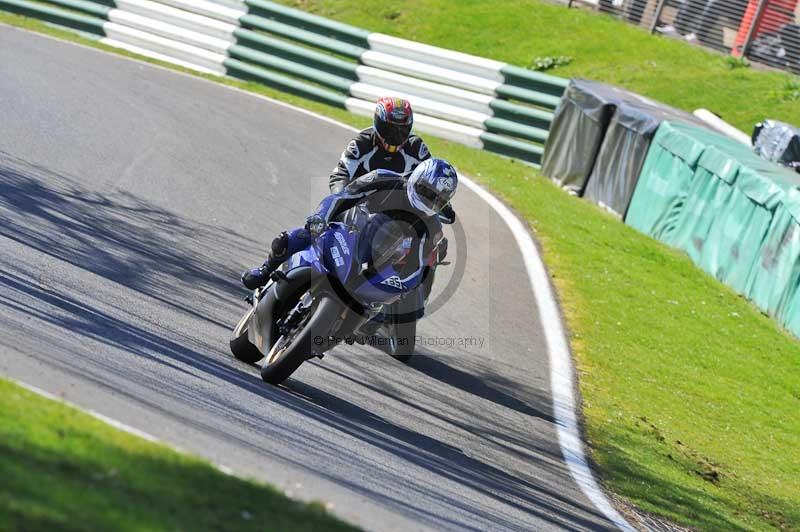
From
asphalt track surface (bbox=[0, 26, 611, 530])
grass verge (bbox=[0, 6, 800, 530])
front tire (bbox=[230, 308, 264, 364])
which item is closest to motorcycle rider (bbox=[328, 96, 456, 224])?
asphalt track surface (bbox=[0, 26, 611, 530])

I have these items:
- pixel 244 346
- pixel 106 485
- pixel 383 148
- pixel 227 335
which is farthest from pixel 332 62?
pixel 106 485

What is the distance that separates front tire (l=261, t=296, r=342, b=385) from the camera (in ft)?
24.7

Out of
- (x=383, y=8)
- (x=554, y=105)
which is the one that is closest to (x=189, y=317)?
(x=554, y=105)

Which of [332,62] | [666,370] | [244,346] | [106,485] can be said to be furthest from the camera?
[332,62]

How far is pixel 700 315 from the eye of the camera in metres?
14.5

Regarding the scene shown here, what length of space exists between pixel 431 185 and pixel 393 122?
2.04m

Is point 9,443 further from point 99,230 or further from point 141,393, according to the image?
point 99,230

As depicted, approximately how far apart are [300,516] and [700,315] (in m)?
10.2

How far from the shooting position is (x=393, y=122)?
9711 millimetres

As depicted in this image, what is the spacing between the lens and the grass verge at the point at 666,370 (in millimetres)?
8828

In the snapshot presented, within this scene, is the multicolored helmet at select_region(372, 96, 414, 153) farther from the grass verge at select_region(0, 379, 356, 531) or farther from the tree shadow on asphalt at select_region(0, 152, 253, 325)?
the grass verge at select_region(0, 379, 356, 531)

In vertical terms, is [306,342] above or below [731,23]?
below

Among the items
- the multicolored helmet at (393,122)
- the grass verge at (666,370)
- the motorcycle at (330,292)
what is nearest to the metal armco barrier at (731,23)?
the grass verge at (666,370)

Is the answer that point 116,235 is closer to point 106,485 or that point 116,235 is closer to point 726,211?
point 106,485
